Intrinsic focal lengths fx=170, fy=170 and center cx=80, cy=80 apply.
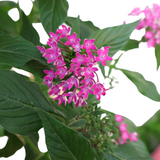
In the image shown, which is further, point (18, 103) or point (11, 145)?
point (11, 145)

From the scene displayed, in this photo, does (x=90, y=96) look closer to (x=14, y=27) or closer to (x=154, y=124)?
(x=14, y=27)

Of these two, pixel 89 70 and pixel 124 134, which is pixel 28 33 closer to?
pixel 89 70

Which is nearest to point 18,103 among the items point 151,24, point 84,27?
point 84,27

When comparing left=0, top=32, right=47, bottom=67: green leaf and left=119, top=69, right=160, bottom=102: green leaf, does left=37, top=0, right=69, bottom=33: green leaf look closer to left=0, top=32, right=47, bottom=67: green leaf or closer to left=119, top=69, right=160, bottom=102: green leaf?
left=0, top=32, right=47, bottom=67: green leaf

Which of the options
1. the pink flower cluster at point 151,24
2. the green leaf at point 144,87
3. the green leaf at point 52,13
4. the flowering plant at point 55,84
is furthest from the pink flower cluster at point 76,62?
the pink flower cluster at point 151,24

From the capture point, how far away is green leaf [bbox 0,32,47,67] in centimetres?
31

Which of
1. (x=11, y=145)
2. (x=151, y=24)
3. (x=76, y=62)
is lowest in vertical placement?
(x=11, y=145)

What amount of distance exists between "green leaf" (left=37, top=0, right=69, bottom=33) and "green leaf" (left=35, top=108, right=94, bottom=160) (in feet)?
0.82

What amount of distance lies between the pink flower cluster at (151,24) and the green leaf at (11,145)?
0.67 m

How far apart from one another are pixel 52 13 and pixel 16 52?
17cm

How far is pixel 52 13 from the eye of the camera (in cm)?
44

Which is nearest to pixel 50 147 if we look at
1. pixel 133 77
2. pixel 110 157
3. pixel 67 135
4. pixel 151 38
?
pixel 67 135

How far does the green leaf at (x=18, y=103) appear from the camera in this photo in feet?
0.97

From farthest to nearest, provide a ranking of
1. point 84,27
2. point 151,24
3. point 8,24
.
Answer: point 151,24, point 84,27, point 8,24
